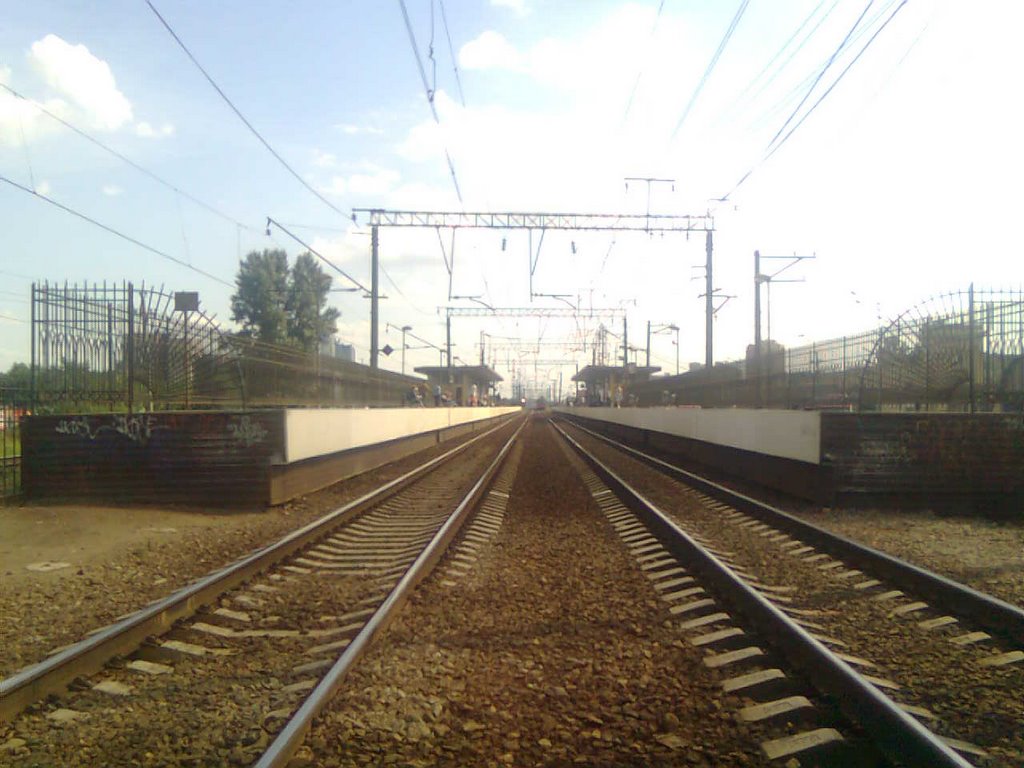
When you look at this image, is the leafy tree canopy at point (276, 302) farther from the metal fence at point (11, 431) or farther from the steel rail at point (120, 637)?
the steel rail at point (120, 637)

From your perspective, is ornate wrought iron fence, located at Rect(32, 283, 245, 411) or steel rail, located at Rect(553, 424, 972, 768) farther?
ornate wrought iron fence, located at Rect(32, 283, 245, 411)

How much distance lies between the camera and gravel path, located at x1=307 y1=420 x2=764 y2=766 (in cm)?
383

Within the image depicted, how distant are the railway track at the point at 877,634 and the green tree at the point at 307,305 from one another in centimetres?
5115

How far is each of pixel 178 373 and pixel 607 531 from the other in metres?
7.62

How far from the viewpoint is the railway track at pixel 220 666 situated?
390 cm

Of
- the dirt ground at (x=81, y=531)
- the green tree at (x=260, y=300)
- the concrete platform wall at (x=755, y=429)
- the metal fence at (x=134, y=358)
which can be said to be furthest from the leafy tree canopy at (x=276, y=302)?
the dirt ground at (x=81, y=531)

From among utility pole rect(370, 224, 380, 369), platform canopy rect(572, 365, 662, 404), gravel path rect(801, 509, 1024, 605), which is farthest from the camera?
platform canopy rect(572, 365, 662, 404)

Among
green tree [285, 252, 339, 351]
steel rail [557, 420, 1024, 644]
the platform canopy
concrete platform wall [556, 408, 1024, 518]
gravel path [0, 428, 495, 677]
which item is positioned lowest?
gravel path [0, 428, 495, 677]

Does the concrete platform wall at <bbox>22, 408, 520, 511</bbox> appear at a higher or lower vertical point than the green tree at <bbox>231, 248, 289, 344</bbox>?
lower

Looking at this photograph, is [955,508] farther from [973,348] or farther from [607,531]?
[607,531]

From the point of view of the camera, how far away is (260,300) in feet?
196

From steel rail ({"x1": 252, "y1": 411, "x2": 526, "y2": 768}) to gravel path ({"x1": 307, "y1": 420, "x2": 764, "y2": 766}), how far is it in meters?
0.08

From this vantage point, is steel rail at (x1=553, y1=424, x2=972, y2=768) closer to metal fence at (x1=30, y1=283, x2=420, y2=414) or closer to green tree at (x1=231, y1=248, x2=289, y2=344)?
metal fence at (x1=30, y1=283, x2=420, y2=414)

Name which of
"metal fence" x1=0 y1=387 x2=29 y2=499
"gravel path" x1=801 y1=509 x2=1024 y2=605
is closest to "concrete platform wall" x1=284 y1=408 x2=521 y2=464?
"metal fence" x1=0 y1=387 x2=29 y2=499
